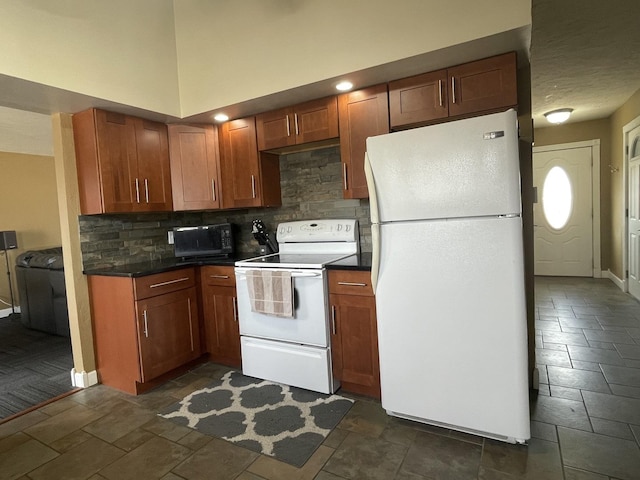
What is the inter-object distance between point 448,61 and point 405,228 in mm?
1089

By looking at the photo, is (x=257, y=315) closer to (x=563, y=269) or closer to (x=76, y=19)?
(x=76, y=19)

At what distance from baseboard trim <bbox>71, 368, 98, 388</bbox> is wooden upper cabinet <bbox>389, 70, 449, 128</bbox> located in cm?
294

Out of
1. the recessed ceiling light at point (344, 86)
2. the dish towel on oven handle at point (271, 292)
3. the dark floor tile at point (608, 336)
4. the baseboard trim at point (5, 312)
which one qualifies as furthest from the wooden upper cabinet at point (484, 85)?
the baseboard trim at point (5, 312)

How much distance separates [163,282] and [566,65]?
13.4 ft

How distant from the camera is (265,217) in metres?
3.44

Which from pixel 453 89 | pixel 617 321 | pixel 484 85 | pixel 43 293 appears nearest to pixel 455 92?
pixel 453 89

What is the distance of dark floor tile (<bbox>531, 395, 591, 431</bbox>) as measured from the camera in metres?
2.01

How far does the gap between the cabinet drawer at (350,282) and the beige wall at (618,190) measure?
14.3 feet

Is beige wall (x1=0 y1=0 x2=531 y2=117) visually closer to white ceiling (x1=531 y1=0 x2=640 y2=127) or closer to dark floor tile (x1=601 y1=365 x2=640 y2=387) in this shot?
white ceiling (x1=531 y1=0 x2=640 y2=127)

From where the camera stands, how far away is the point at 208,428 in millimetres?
2146

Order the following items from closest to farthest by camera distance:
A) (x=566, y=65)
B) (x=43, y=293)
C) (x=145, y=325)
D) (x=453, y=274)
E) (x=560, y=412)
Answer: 1. (x=453, y=274)
2. (x=560, y=412)
3. (x=145, y=325)
4. (x=566, y=65)
5. (x=43, y=293)

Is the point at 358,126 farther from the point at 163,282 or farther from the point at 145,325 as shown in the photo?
the point at 145,325

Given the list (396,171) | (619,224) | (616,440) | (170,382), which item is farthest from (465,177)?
(619,224)

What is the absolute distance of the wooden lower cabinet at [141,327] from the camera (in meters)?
2.59
